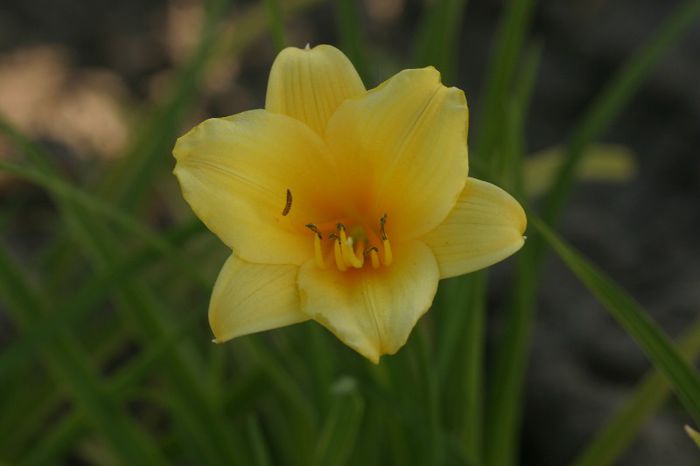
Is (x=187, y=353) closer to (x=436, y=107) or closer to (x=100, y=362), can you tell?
(x=100, y=362)

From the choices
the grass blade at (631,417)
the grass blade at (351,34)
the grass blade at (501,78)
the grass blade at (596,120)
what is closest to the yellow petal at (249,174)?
the grass blade at (351,34)

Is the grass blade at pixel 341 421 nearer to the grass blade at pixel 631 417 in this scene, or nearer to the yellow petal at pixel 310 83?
the yellow petal at pixel 310 83

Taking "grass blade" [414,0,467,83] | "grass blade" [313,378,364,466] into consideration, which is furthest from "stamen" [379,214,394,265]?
"grass blade" [414,0,467,83]

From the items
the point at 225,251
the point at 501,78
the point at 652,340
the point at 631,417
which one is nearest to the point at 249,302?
the point at 652,340

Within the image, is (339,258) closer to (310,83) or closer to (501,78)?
(310,83)

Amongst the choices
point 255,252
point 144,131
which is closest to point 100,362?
point 144,131
